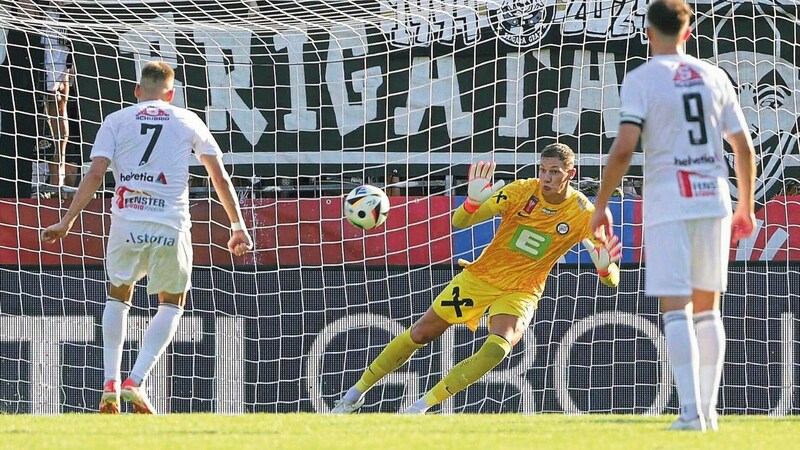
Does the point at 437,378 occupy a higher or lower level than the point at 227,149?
lower

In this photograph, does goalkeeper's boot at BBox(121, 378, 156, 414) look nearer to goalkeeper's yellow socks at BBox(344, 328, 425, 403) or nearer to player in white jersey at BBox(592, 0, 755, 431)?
goalkeeper's yellow socks at BBox(344, 328, 425, 403)

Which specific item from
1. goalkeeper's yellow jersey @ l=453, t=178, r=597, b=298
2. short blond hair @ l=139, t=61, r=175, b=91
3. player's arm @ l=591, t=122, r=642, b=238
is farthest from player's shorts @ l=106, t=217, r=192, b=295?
player's arm @ l=591, t=122, r=642, b=238

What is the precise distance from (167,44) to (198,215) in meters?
1.47

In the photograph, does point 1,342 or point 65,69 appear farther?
point 65,69

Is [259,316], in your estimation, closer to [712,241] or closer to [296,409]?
[296,409]

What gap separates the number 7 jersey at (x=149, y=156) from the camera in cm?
650

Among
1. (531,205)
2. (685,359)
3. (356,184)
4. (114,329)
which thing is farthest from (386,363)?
(685,359)

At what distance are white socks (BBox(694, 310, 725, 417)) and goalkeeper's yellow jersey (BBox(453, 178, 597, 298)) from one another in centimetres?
273

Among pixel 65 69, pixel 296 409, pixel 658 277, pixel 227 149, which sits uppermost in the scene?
pixel 658 277

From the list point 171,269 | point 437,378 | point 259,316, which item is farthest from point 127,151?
point 437,378

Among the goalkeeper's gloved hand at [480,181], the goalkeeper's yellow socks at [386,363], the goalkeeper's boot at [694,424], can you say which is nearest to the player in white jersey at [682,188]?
the goalkeeper's boot at [694,424]

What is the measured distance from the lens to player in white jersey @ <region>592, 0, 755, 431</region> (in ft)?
15.9

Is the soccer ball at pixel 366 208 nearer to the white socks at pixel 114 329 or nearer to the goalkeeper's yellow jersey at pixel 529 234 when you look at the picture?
the goalkeeper's yellow jersey at pixel 529 234

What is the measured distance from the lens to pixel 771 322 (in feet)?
29.4
